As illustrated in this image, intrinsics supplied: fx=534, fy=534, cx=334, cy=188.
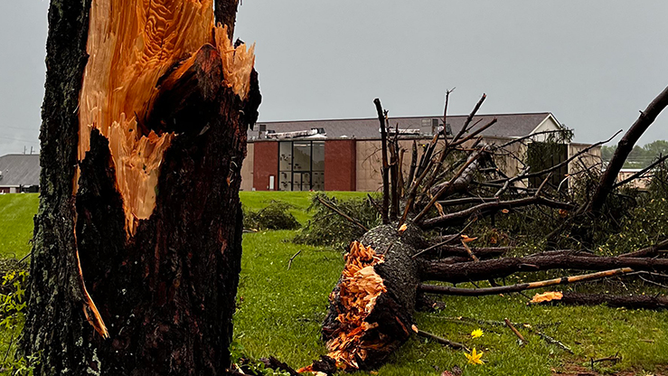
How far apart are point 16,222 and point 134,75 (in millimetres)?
15106

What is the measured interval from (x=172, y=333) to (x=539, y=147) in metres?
9.43

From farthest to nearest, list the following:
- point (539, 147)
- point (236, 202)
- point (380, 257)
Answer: point (539, 147) → point (380, 257) → point (236, 202)

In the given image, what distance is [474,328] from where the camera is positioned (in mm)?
4926

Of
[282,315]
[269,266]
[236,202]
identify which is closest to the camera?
[236,202]

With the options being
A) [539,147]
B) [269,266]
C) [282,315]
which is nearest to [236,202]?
[282,315]

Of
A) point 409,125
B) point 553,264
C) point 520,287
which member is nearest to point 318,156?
point 409,125

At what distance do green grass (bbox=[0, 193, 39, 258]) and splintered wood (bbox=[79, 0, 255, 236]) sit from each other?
20.8ft

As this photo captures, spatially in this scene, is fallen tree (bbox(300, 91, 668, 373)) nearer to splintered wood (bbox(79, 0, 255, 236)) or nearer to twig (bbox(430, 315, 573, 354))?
twig (bbox(430, 315, 573, 354))

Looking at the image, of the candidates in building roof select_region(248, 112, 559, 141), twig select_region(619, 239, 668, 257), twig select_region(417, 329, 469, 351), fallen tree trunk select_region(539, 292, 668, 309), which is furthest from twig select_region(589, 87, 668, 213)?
building roof select_region(248, 112, 559, 141)

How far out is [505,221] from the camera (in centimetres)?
842

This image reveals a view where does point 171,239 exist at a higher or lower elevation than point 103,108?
lower

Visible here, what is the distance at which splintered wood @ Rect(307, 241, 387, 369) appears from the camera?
3855mm

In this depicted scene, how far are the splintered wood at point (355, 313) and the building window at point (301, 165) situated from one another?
3099 cm

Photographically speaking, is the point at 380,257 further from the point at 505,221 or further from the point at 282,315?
the point at 505,221
